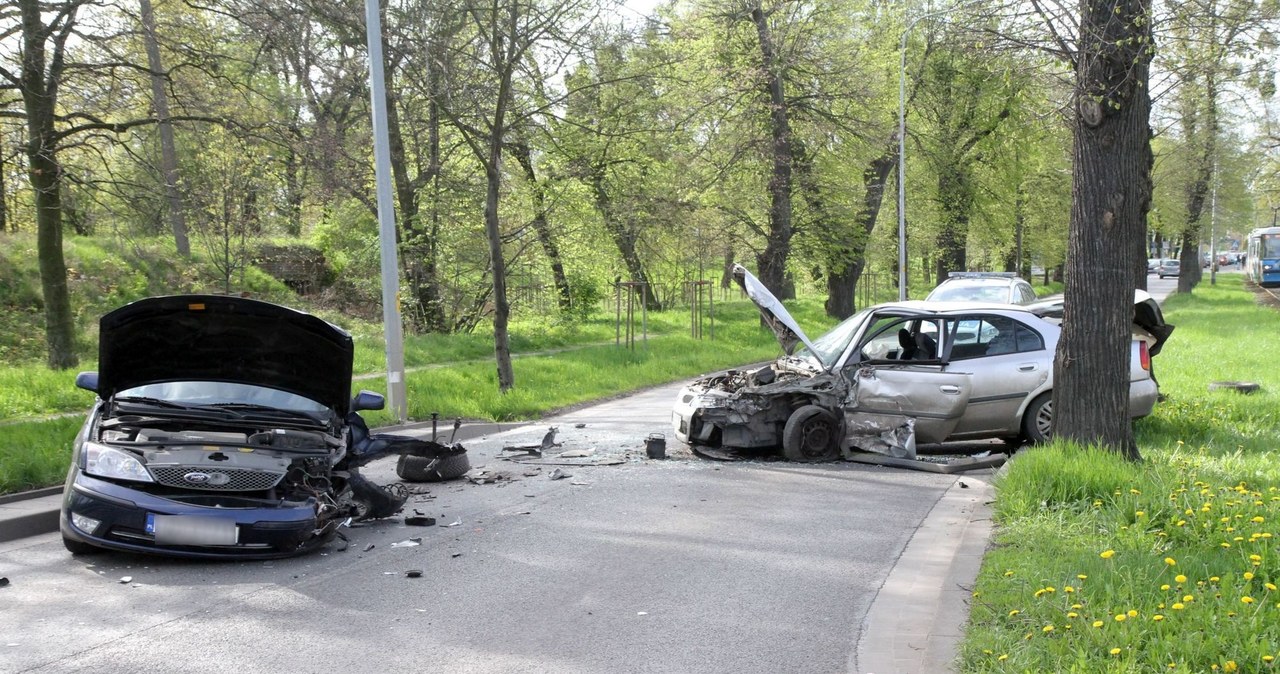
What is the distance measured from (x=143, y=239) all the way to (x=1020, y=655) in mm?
23430

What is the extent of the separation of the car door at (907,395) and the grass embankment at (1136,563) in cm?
179

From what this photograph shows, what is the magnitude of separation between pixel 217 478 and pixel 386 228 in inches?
268

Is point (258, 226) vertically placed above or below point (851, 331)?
above

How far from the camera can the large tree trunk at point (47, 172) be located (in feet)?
42.9

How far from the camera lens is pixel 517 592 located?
5730mm

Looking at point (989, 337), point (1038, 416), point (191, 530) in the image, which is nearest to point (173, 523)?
point (191, 530)

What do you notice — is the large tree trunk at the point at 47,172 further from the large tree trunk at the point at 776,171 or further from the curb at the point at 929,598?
the large tree trunk at the point at 776,171

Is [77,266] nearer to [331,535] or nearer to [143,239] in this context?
[143,239]

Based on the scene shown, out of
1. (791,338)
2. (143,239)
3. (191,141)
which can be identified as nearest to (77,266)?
(143,239)

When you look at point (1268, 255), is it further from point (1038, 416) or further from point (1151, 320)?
point (1038, 416)

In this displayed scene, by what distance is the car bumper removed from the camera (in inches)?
235

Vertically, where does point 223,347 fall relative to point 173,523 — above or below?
above

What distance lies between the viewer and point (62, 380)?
42.8ft

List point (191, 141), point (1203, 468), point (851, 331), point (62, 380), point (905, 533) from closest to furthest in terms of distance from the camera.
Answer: point (905, 533)
point (1203, 468)
point (851, 331)
point (62, 380)
point (191, 141)
